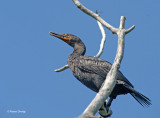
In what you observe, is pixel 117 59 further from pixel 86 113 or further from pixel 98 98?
pixel 86 113

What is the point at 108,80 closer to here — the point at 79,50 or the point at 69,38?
the point at 79,50

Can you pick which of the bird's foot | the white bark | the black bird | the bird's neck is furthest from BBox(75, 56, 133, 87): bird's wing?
the white bark

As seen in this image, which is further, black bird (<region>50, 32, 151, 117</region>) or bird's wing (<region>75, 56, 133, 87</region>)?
bird's wing (<region>75, 56, 133, 87</region>)

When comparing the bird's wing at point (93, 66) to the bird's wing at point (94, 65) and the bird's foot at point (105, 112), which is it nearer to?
the bird's wing at point (94, 65)

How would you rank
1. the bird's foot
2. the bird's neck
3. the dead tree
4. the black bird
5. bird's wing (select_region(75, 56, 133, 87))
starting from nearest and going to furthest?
the dead tree < the bird's foot < the black bird < bird's wing (select_region(75, 56, 133, 87)) < the bird's neck

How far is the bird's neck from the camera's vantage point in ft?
33.4

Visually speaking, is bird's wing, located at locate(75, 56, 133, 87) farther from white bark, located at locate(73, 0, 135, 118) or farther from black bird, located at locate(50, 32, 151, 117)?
white bark, located at locate(73, 0, 135, 118)

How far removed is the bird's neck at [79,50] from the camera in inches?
400

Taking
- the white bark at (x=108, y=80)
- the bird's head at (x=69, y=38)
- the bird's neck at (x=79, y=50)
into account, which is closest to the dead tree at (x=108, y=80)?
the white bark at (x=108, y=80)

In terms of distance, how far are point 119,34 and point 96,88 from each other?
233cm

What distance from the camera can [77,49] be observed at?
1030 cm

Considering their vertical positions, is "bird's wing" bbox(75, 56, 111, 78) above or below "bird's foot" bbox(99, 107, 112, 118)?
above

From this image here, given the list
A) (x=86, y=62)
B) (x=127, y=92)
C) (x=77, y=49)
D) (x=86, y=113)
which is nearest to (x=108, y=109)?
(x=127, y=92)

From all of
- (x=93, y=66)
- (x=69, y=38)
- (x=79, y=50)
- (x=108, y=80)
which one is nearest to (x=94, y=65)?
(x=93, y=66)
